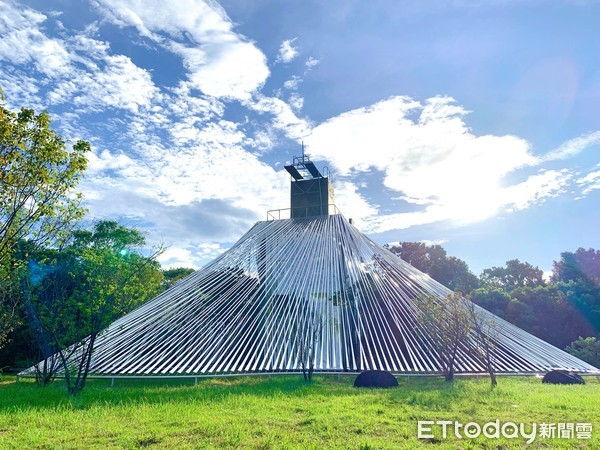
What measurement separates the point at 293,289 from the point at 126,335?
7.68m

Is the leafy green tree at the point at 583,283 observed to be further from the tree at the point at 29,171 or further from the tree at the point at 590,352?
the tree at the point at 29,171

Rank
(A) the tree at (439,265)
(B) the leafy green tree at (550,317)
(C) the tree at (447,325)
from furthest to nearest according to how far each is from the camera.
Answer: (A) the tree at (439,265) < (B) the leafy green tree at (550,317) < (C) the tree at (447,325)

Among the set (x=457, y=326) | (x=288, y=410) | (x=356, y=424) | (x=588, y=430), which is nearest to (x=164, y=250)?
(x=288, y=410)

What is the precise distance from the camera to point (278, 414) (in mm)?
7422

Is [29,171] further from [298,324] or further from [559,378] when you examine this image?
[559,378]

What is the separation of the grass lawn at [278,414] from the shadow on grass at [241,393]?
0.03 metres

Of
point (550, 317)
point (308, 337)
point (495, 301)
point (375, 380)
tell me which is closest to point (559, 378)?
point (375, 380)

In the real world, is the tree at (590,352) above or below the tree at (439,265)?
below

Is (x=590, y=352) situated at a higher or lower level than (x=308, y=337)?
lower

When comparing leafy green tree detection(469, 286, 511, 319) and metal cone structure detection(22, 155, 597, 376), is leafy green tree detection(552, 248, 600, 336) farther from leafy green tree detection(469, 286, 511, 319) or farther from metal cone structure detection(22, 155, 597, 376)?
metal cone structure detection(22, 155, 597, 376)

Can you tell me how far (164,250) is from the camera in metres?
12.7

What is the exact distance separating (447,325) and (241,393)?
26.3ft

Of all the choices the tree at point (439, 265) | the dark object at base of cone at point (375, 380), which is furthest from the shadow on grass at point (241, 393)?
the tree at point (439, 265)

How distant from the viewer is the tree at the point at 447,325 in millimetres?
13266
